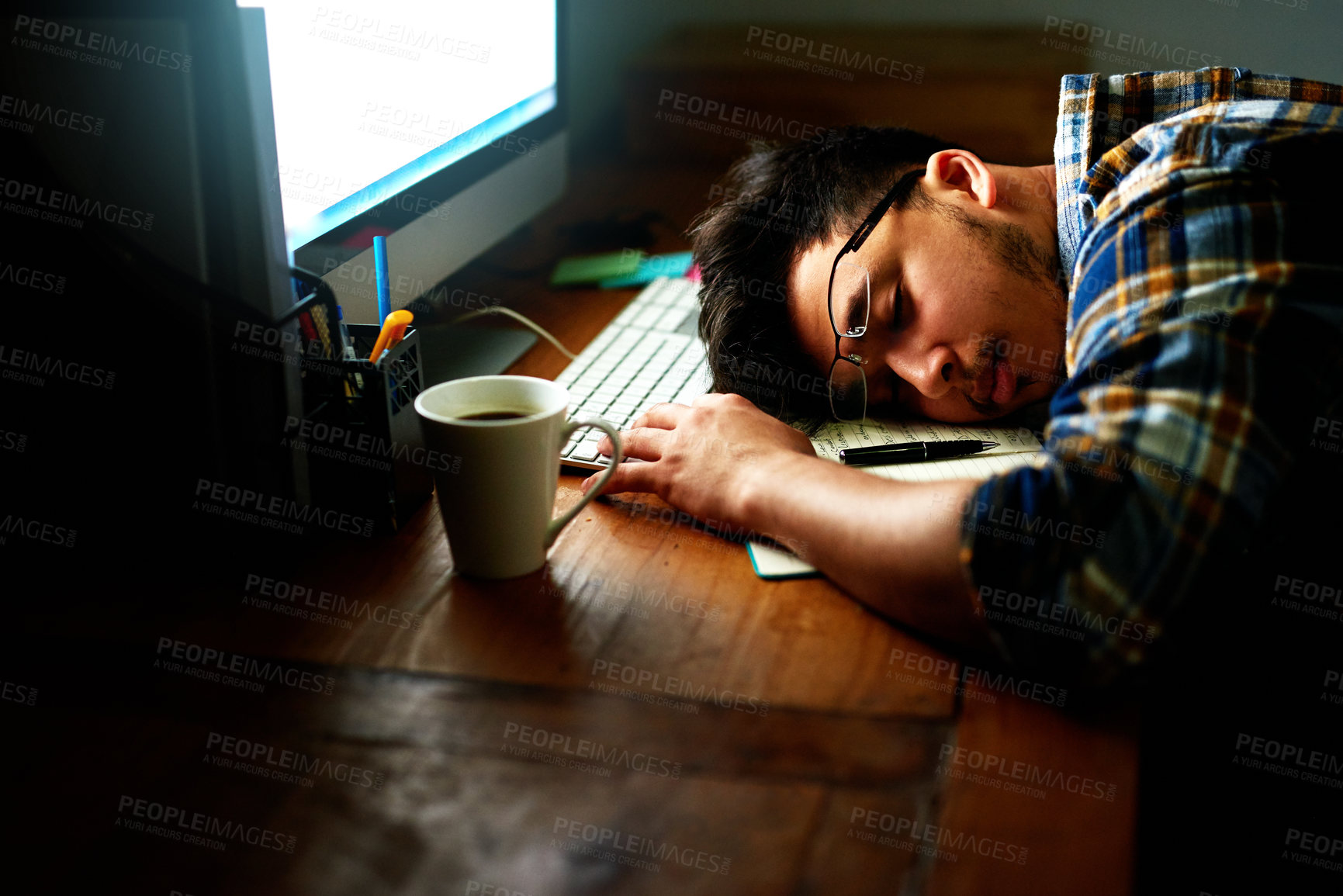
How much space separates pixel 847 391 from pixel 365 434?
0.49 meters

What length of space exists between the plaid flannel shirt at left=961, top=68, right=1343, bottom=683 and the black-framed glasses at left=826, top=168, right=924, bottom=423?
0.89ft

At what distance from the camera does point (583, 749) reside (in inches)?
19.8

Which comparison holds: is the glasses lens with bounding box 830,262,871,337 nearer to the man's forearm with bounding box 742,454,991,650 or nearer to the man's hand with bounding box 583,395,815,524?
the man's hand with bounding box 583,395,815,524

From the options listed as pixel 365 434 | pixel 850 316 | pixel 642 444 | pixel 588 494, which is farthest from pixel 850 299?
pixel 365 434

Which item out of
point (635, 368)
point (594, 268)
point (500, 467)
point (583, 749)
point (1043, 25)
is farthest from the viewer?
point (1043, 25)

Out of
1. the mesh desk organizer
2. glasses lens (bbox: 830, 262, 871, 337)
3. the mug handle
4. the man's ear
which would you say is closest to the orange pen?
the mesh desk organizer

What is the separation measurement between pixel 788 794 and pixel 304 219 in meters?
0.57

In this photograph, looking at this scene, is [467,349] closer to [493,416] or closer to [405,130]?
[405,130]

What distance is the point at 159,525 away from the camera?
2.07 ft

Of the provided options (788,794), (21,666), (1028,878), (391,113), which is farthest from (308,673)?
(391,113)

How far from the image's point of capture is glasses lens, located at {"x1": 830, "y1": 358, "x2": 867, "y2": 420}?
916 millimetres

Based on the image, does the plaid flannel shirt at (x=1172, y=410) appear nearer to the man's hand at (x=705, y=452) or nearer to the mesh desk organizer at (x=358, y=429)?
the man's hand at (x=705, y=452)

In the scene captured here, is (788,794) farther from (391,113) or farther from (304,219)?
(391,113)

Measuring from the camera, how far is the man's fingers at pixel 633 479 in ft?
2.48
